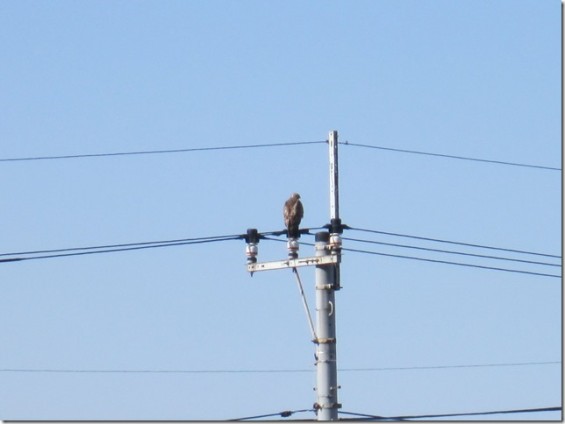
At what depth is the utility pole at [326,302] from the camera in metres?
24.7

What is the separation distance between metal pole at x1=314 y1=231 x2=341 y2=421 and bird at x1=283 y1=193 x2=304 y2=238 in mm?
872

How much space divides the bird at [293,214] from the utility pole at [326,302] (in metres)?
0.40

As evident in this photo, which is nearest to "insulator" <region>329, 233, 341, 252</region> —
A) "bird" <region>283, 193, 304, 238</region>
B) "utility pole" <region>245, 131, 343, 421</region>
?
"utility pole" <region>245, 131, 343, 421</region>

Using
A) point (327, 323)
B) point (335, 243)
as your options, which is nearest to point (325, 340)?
point (327, 323)

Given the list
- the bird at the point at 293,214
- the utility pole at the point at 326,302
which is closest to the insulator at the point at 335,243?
the utility pole at the point at 326,302

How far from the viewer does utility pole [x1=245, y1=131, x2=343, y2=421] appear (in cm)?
2473

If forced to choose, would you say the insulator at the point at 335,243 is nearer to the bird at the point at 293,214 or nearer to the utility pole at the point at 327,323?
the utility pole at the point at 327,323

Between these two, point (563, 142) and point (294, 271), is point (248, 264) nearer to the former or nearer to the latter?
point (294, 271)

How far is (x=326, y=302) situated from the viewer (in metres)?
25.0

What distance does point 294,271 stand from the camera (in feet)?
84.0

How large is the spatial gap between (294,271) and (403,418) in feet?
13.8

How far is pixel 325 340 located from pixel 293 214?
8.11ft

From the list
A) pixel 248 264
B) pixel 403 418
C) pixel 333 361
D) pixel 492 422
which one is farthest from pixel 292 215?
pixel 492 422

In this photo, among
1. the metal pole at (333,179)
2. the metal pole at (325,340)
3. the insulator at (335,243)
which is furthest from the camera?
the metal pole at (333,179)
